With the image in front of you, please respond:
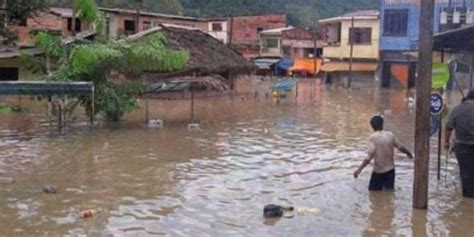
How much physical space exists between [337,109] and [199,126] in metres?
9.98

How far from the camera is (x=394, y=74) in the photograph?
4806cm

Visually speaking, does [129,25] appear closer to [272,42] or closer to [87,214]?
[272,42]

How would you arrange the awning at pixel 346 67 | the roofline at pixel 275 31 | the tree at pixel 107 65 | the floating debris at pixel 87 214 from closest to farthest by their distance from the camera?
the floating debris at pixel 87 214
the tree at pixel 107 65
the awning at pixel 346 67
the roofline at pixel 275 31

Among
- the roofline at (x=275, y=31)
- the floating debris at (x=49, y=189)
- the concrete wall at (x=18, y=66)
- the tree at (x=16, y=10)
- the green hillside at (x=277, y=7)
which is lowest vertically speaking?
the floating debris at (x=49, y=189)

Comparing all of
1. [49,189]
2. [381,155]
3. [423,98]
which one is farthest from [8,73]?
[423,98]

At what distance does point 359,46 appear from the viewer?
52.4 m

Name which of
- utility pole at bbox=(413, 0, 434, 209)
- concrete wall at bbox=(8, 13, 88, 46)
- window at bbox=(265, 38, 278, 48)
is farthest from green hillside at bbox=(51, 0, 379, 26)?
utility pole at bbox=(413, 0, 434, 209)

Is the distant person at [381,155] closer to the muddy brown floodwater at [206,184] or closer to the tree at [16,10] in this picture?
the muddy brown floodwater at [206,184]

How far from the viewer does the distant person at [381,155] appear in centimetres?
1041

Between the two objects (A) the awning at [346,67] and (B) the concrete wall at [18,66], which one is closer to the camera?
(B) the concrete wall at [18,66]

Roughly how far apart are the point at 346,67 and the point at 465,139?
4390cm

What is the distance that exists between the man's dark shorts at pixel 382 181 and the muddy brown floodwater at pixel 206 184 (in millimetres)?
221

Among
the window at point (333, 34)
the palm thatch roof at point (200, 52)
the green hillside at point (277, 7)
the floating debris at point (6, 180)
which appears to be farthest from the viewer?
the green hillside at point (277, 7)

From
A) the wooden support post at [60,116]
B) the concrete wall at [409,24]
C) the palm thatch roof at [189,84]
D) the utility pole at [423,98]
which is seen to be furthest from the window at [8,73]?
the utility pole at [423,98]
